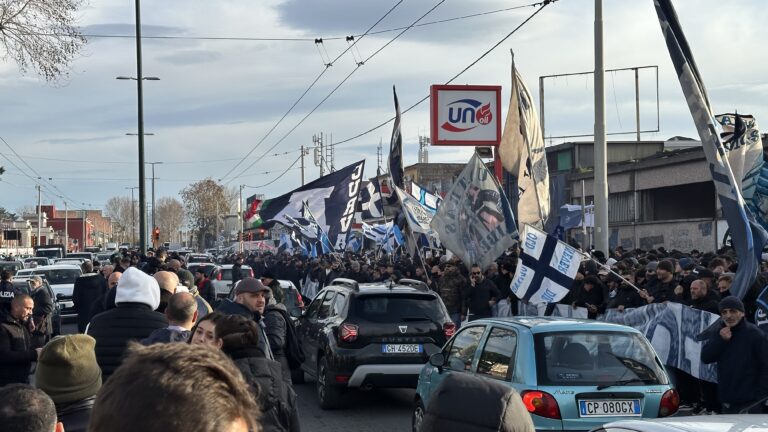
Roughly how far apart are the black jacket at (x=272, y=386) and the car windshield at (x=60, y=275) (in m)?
24.2

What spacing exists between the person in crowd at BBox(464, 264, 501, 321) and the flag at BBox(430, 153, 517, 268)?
47cm

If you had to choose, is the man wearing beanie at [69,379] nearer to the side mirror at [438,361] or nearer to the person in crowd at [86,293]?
the side mirror at [438,361]

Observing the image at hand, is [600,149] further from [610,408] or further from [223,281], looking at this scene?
[223,281]

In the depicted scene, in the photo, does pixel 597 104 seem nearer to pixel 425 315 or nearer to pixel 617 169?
pixel 425 315

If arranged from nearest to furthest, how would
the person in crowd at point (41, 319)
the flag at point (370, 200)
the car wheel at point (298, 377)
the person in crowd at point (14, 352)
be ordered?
the person in crowd at point (14, 352) < the person in crowd at point (41, 319) < the car wheel at point (298, 377) < the flag at point (370, 200)

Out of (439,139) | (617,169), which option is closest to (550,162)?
(617,169)

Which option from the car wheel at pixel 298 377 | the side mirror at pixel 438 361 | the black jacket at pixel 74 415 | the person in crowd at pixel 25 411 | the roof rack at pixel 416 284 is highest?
the person in crowd at pixel 25 411

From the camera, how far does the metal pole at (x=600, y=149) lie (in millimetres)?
18469

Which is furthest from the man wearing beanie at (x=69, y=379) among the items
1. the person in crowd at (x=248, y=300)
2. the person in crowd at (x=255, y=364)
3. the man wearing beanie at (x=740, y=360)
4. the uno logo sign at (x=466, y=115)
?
the uno logo sign at (x=466, y=115)

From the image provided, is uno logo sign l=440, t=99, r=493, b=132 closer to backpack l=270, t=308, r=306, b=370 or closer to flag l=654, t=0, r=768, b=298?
flag l=654, t=0, r=768, b=298

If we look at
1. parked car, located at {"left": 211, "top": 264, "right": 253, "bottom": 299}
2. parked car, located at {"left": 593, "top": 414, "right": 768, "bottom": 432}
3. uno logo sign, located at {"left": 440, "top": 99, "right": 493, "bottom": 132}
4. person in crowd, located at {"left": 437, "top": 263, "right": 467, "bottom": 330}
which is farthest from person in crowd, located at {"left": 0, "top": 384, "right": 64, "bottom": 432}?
uno logo sign, located at {"left": 440, "top": 99, "right": 493, "bottom": 132}

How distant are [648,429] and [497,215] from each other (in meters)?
12.4

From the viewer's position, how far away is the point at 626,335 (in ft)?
25.7

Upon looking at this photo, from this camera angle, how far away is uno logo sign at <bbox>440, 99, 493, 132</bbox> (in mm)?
27469
